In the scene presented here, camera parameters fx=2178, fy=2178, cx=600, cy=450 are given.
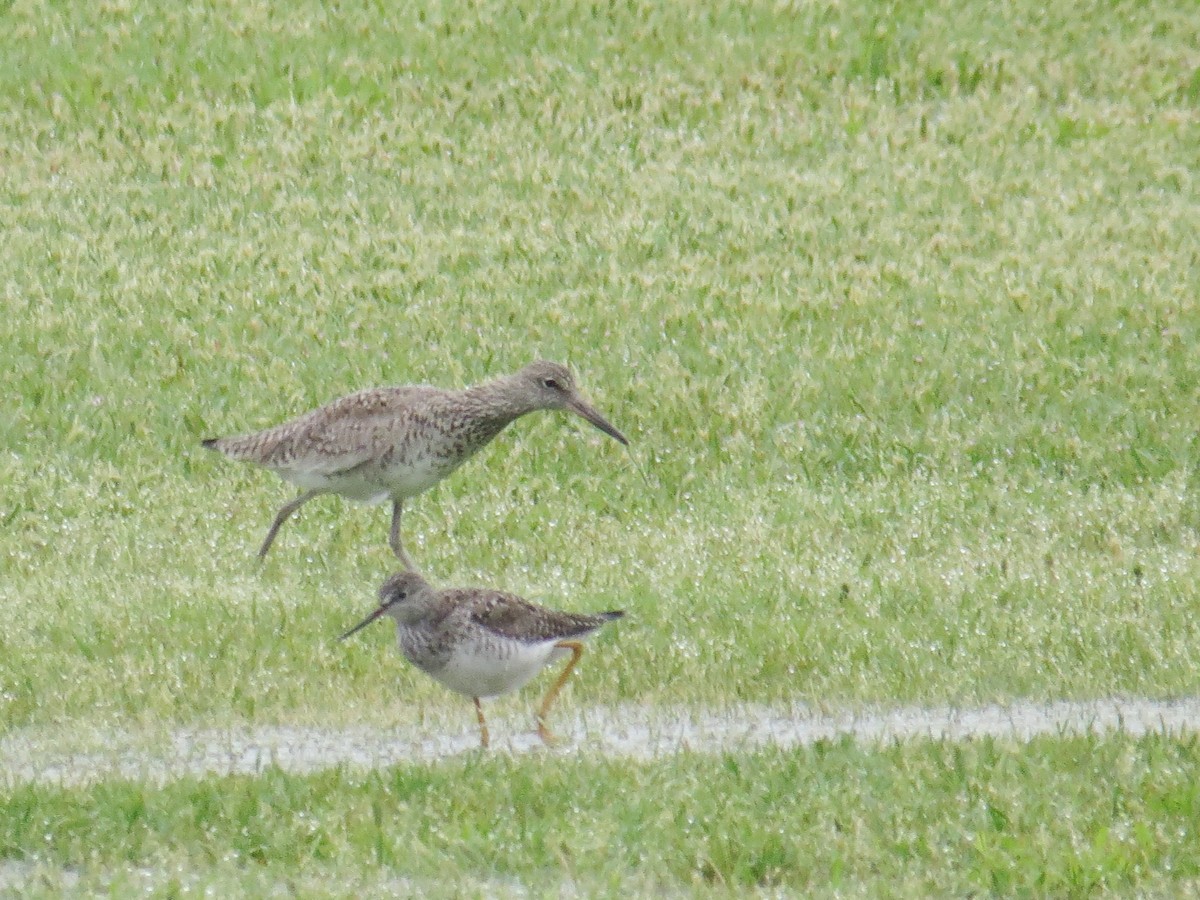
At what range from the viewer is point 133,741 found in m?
8.50

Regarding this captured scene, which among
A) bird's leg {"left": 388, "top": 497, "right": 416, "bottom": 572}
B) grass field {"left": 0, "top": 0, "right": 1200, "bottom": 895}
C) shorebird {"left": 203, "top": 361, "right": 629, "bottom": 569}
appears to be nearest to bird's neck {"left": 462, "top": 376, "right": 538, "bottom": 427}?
shorebird {"left": 203, "top": 361, "right": 629, "bottom": 569}

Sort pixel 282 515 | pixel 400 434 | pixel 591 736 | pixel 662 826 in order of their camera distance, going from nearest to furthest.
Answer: pixel 662 826 < pixel 591 736 < pixel 400 434 < pixel 282 515

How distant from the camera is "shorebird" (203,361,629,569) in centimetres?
1058

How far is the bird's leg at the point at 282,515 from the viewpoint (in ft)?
36.0

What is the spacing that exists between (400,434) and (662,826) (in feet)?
12.7

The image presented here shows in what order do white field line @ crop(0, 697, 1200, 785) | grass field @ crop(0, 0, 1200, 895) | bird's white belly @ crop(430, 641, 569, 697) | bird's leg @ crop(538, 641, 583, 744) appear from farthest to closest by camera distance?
bird's leg @ crop(538, 641, 583, 744) < bird's white belly @ crop(430, 641, 569, 697) < white field line @ crop(0, 697, 1200, 785) < grass field @ crop(0, 0, 1200, 895)

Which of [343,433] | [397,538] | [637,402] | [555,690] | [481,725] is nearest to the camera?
[481,725]

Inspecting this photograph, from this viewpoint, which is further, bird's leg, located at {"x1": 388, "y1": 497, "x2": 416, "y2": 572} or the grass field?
bird's leg, located at {"x1": 388, "y1": 497, "x2": 416, "y2": 572}

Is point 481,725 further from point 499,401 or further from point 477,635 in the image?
point 499,401

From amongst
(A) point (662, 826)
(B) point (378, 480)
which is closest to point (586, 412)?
(B) point (378, 480)

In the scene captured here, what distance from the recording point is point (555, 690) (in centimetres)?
889

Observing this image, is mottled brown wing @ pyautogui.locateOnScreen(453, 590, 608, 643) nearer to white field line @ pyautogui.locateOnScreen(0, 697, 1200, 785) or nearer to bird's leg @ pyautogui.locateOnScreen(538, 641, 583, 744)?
bird's leg @ pyautogui.locateOnScreen(538, 641, 583, 744)

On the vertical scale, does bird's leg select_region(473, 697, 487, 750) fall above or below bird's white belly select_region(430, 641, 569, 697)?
below

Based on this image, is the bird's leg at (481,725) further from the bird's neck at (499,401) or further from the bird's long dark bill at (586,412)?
the bird's long dark bill at (586,412)
